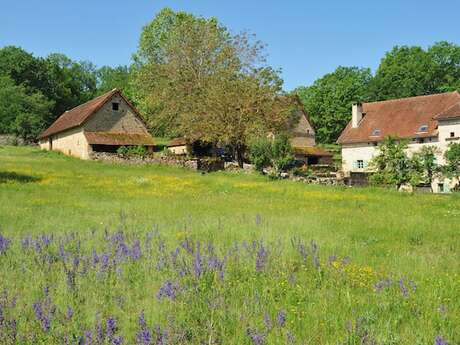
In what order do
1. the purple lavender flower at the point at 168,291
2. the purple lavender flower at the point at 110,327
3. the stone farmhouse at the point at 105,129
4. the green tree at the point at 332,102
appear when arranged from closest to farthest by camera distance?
the purple lavender flower at the point at 110,327, the purple lavender flower at the point at 168,291, the stone farmhouse at the point at 105,129, the green tree at the point at 332,102

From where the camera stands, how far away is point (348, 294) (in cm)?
553

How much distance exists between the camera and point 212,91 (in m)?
42.3

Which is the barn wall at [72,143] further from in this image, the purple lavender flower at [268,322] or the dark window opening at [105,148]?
the purple lavender flower at [268,322]

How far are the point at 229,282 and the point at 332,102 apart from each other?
74.5 m

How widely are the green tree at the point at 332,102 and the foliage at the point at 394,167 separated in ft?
149

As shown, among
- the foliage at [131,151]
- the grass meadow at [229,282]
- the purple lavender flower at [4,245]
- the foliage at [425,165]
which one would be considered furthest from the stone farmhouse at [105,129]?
the purple lavender flower at [4,245]

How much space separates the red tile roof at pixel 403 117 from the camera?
45.8 meters

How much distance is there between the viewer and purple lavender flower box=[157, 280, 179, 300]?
5.31m

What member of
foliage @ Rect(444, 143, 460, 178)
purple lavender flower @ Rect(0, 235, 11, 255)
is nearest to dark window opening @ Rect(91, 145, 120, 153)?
foliage @ Rect(444, 143, 460, 178)

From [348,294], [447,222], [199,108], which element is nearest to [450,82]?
[199,108]

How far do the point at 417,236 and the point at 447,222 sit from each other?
10.7 feet

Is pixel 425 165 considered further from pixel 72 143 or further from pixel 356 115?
pixel 72 143

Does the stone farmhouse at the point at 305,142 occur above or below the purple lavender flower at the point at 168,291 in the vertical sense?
above

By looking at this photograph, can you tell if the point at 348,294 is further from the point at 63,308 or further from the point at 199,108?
the point at 199,108
